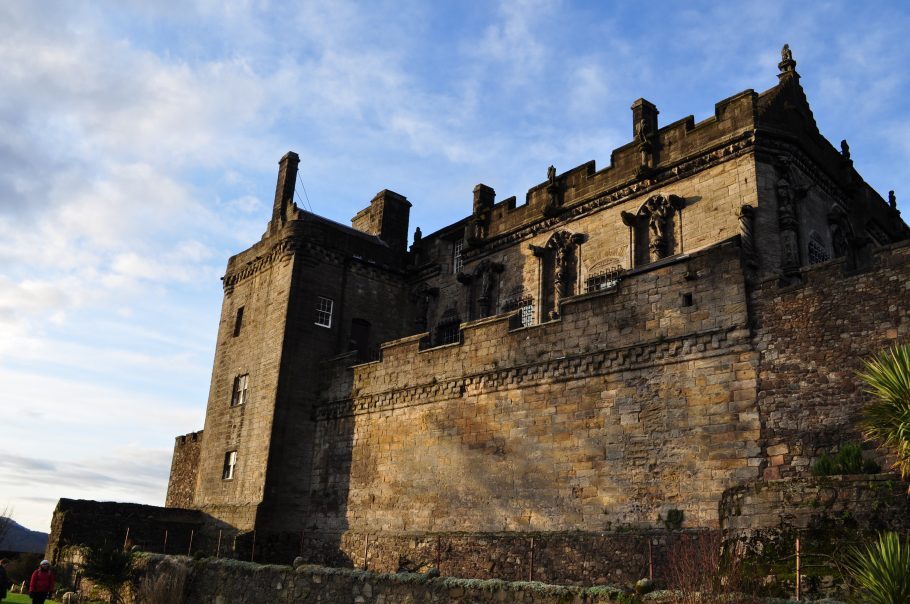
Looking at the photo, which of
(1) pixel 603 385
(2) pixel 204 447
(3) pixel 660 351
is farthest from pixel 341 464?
(3) pixel 660 351

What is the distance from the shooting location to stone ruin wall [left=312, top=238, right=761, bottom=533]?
17484 millimetres

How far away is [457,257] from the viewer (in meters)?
30.0

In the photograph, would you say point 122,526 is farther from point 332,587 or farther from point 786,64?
point 786,64

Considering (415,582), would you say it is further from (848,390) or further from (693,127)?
(693,127)

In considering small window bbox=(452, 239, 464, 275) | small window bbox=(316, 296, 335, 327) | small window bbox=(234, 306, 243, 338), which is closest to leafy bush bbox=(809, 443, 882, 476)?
small window bbox=(452, 239, 464, 275)

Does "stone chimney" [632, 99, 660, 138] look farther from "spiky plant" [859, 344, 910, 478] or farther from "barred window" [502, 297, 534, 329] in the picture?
"spiky plant" [859, 344, 910, 478]

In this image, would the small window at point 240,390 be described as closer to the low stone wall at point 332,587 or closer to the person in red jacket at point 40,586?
the low stone wall at point 332,587

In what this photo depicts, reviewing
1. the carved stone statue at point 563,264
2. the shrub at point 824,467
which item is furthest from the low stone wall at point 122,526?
the shrub at point 824,467

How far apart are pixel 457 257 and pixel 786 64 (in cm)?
1298

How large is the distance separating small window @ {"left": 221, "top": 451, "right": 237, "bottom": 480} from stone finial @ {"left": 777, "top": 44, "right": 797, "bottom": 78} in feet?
70.9

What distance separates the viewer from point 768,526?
1391 cm

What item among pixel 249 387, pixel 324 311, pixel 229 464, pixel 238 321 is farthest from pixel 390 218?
pixel 229 464

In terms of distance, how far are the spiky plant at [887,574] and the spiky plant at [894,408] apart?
5.42 feet

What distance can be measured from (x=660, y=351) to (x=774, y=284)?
3.00 meters
